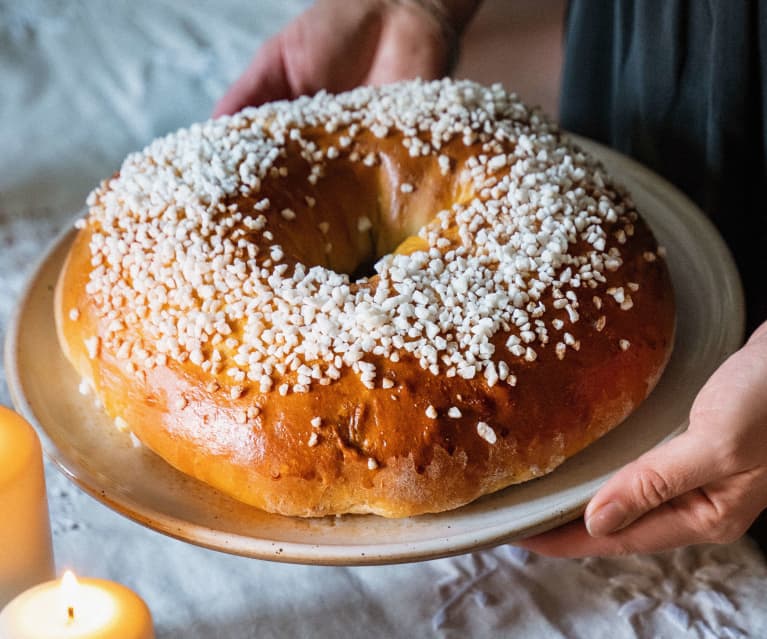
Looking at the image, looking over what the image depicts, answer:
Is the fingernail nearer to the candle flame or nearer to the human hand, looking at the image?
the human hand

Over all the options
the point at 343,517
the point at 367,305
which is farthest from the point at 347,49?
the point at 343,517

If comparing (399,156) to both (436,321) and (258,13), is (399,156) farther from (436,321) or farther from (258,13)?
(258,13)

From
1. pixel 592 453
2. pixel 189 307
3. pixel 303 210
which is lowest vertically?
pixel 592 453

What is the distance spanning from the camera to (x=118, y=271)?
41.4 inches

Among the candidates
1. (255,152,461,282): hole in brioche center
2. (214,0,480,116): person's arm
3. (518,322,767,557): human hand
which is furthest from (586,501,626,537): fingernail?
(214,0,480,116): person's arm

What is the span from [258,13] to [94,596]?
69.7 inches

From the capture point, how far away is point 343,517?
92 centimetres

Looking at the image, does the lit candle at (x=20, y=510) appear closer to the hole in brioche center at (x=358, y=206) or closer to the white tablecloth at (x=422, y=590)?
the white tablecloth at (x=422, y=590)

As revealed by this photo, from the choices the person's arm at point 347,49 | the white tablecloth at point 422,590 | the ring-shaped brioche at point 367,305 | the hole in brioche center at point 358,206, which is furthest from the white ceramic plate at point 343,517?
the person's arm at point 347,49

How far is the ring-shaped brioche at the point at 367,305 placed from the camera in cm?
90

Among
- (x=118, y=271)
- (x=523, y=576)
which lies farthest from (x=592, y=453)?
(x=118, y=271)

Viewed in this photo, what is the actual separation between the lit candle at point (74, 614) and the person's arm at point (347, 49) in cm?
93

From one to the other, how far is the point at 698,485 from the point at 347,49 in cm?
99

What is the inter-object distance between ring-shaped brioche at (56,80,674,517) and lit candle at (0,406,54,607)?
4.7 inches
